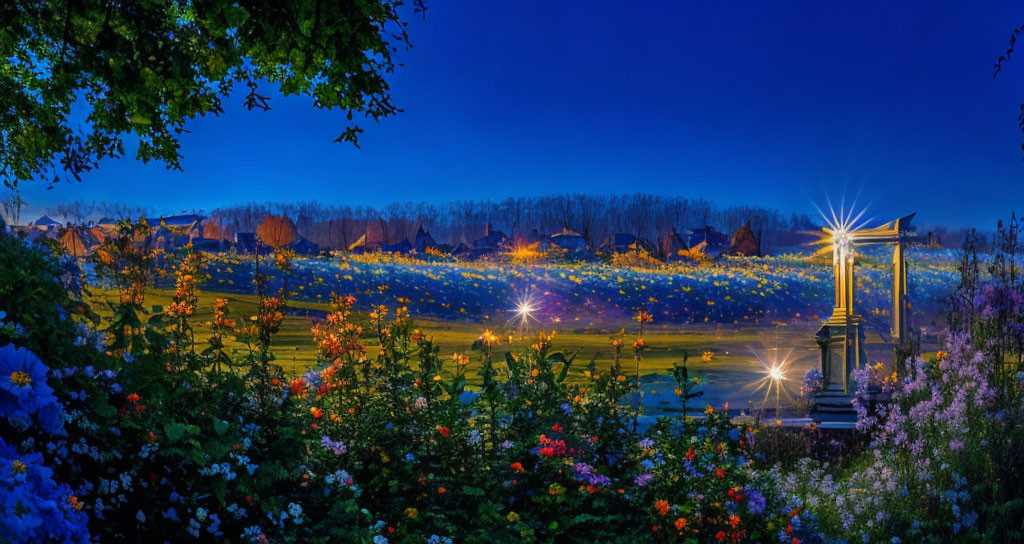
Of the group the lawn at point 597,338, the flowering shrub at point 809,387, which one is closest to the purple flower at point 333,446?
the lawn at point 597,338

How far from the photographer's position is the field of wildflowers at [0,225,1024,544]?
3.53 meters

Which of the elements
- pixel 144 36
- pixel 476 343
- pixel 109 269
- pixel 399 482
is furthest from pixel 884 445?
pixel 144 36

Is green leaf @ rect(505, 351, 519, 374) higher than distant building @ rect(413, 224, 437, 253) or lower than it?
lower

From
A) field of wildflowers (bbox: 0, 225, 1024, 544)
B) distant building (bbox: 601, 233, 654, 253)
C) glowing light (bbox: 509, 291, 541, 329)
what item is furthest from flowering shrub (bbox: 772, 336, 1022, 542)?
distant building (bbox: 601, 233, 654, 253)

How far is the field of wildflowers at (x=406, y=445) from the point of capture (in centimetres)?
353

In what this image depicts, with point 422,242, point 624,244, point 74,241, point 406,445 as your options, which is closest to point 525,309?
point 624,244

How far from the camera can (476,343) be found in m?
6.43

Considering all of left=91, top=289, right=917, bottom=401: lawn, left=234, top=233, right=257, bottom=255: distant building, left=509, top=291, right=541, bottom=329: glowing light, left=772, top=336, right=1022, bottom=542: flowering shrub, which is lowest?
left=772, top=336, right=1022, bottom=542: flowering shrub

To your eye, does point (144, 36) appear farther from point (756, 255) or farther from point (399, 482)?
point (756, 255)

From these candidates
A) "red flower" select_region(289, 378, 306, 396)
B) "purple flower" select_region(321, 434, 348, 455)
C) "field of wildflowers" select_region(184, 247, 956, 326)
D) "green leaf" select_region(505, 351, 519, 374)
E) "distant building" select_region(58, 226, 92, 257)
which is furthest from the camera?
"field of wildflowers" select_region(184, 247, 956, 326)

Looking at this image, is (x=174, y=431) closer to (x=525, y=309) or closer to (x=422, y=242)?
(x=525, y=309)

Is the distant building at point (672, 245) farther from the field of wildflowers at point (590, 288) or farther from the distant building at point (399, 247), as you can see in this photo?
the distant building at point (399, 247)

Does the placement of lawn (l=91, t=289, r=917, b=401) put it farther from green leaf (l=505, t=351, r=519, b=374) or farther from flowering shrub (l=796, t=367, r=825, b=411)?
green leaf (l=505, t=351, r=519, b=374)

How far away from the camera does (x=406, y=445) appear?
521 cm
